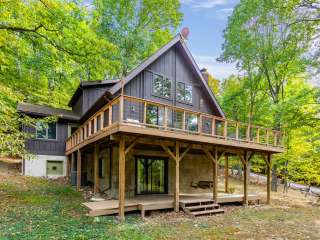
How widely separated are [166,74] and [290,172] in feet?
44.5

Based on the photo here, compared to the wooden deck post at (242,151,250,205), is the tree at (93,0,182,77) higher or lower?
higher

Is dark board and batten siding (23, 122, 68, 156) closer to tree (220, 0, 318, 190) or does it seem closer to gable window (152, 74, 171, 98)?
gable window (152, 74, 171, 98)

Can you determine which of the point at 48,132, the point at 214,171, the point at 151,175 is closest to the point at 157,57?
the point at 151,175

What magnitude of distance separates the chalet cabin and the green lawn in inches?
29.9

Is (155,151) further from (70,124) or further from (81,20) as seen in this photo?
(70,124)

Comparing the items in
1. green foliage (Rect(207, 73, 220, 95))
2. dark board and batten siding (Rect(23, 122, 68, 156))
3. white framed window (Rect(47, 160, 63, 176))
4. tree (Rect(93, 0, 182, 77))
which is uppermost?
tree (Rect(93, 0, 182, 77))

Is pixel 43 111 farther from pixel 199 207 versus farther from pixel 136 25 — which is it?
pixel 199 207

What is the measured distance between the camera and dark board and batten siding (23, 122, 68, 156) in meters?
17.6

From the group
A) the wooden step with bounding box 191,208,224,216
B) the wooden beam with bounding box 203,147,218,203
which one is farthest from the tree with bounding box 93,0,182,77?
the wooden step with bounding box 191,208,224,216

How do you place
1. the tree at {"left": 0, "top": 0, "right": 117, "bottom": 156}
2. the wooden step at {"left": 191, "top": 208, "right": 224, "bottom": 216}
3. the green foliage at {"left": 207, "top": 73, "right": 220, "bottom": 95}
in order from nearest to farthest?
→ the tree at {"left": 0, "top": 0, "right": 117, "bottom": 156} < the wooden step at {"left": 191, "top": 208, "right": 224, "bottom": 216} < the green foliage at {"left": 207, "top": 73, "right": 220, "bottom": 95}

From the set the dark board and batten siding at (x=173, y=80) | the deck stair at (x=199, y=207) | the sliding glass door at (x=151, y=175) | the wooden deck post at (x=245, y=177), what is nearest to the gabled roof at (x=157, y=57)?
the dark board and batten siding at (x=173, y=80)

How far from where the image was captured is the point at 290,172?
21.3m

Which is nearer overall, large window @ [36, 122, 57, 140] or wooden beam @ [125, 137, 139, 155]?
wooden beam @ [125, 137, 139, 155]

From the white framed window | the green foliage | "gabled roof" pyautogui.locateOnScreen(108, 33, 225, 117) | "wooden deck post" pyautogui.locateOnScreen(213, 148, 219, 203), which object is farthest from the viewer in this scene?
the green foliage
